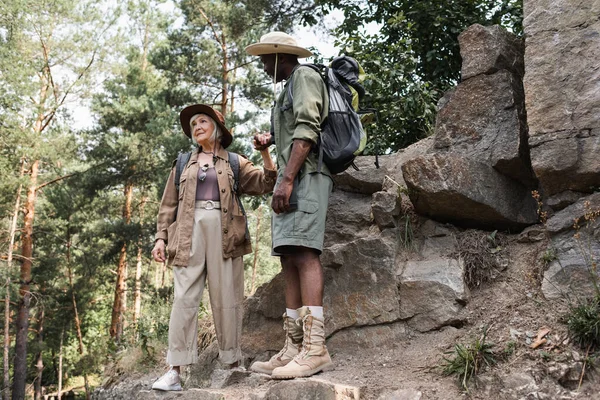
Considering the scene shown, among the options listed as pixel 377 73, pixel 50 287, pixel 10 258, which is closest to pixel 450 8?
pixel 377 73

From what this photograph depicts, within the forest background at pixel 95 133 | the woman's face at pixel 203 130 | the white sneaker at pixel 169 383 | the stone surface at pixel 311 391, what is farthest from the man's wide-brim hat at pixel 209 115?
the forest background at pixel 95 133

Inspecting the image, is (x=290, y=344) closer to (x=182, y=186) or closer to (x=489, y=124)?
(x=182, y=186)

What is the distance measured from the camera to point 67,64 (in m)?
18.0

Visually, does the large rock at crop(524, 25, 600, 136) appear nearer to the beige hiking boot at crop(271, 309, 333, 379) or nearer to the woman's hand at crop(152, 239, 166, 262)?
the beige hiking boot at crop(271, 309, 333, 379)

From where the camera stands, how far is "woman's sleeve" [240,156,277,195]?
14.6 feet

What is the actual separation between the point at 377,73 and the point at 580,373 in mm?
4683

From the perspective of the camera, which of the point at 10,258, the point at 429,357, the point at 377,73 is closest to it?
the point at 429,357

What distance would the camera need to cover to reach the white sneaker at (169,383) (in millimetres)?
3914

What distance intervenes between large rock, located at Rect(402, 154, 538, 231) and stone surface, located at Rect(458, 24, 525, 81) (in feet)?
2.85

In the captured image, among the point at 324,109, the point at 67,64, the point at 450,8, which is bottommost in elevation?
the point at 324,109

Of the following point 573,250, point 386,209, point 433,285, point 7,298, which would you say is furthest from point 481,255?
point 7,298

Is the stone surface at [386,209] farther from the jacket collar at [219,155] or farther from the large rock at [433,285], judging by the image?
the jacket collar at [219,155]

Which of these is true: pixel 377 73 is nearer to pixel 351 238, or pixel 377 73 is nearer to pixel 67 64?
pixel 351 238

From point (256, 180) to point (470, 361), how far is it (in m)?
2.09
